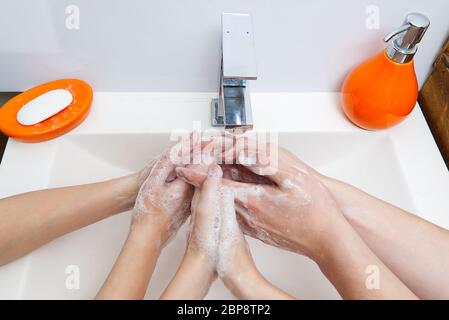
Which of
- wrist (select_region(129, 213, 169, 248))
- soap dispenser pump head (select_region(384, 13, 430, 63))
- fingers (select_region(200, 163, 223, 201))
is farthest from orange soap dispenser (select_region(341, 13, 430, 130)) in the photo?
wrist (select_region(129, 213, 169, 248))

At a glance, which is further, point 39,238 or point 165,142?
point 165,142

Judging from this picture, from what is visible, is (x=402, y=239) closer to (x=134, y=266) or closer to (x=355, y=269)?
(x=355, y=269)

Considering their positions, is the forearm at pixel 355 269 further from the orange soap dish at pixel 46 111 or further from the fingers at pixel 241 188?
the orange soap dish at pixel 46 111

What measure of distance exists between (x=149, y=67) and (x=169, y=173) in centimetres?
18

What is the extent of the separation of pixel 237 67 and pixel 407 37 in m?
0.25

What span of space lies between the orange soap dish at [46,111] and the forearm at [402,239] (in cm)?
40

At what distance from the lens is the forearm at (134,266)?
47 cm

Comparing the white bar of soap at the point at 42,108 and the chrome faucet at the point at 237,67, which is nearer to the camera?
the chrome faucet at the point at 237,67

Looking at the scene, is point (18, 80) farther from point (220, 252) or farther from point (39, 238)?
point (220, 252)

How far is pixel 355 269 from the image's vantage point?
478 millimetres

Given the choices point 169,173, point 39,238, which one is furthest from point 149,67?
point 39,238

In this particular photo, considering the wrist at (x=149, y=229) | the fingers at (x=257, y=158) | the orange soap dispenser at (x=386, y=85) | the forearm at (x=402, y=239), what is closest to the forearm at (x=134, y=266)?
the wrist at (x=149, y=229)

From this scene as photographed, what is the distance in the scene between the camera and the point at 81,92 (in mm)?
643

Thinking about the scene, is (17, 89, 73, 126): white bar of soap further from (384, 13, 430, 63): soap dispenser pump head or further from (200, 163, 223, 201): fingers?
(384, 13, 430, 63): soap dispenser pump head
